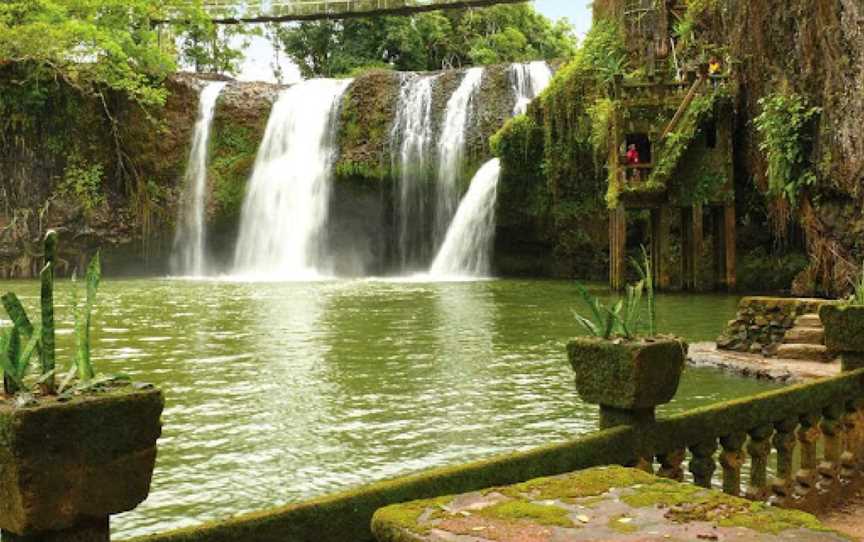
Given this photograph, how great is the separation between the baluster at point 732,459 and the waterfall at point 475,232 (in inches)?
994

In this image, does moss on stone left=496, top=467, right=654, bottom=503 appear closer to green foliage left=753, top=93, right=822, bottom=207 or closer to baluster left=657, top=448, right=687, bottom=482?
baluster left=657, top=448, right=687, bottom=482

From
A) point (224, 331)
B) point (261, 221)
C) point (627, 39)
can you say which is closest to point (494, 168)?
point (627, 39)

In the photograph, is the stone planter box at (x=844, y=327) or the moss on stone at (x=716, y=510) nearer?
the moss on stone at (x=716, y=510)

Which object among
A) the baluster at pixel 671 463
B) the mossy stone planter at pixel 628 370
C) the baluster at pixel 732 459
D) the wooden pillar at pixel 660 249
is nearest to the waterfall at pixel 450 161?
the wooden pillar at pixel 660 249

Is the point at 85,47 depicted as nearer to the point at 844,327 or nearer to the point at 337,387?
the point at 337,387

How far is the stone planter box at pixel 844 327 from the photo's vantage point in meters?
6.12

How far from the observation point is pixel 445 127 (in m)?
32.7

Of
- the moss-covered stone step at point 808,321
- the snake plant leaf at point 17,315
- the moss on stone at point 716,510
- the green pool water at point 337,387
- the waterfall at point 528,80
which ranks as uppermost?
the waterfall at point 528,80

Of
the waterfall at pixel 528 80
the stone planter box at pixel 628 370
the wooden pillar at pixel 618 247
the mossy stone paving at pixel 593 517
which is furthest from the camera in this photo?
the waterfall at pixel 528 80

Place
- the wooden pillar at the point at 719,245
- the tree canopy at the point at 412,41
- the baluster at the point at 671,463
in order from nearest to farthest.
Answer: the baluster at the point at 671,463, the wooden pillar at the point at 719,245, the tree canopy at the point at 412,41

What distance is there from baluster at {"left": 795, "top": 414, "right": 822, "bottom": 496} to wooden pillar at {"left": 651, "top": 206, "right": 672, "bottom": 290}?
1786 cm

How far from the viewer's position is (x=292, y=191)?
34.1 meters

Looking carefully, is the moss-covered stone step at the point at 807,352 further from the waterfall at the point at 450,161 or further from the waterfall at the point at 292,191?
the waterfall at the point at 292,191

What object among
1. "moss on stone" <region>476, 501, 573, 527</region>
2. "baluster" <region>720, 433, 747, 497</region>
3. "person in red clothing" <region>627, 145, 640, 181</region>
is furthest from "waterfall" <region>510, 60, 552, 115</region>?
"moss on stone" <region>476, 501, 573, 527</region>
